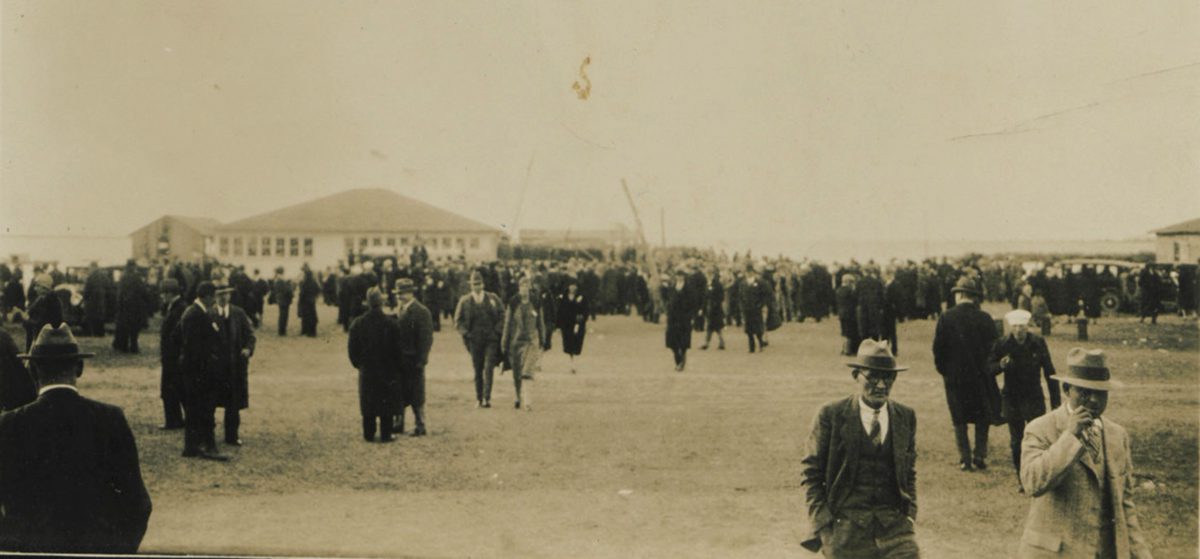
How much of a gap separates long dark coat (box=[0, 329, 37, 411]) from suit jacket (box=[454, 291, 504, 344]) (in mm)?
5663

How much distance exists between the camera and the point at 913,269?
11539 mm

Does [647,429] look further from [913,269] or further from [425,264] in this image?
[425,264]

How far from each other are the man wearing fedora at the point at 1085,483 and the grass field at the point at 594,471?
79.3 inches

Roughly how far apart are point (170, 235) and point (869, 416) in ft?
58.3

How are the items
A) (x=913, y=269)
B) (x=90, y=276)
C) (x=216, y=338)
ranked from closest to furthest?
(x=216, y=338) < (x=913, y=269) < (x=90, y=276)

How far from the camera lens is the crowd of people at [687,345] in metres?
4.11

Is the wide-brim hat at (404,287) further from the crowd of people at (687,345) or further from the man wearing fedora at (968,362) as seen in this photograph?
the man wearing fedora at (968,362)

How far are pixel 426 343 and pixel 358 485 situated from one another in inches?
100

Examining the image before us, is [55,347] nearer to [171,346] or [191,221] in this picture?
[171,346]

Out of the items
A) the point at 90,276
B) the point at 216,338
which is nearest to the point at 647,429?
the point at 216,338

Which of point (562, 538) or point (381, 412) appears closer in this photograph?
point (562, 538)

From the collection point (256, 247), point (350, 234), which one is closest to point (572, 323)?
point (350, 234)

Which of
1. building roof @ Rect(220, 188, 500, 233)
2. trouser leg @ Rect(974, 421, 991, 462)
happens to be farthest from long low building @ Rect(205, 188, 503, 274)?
trouser leg @ Rect(974, 421, 991, 462)

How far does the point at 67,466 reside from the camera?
4.11 metres
